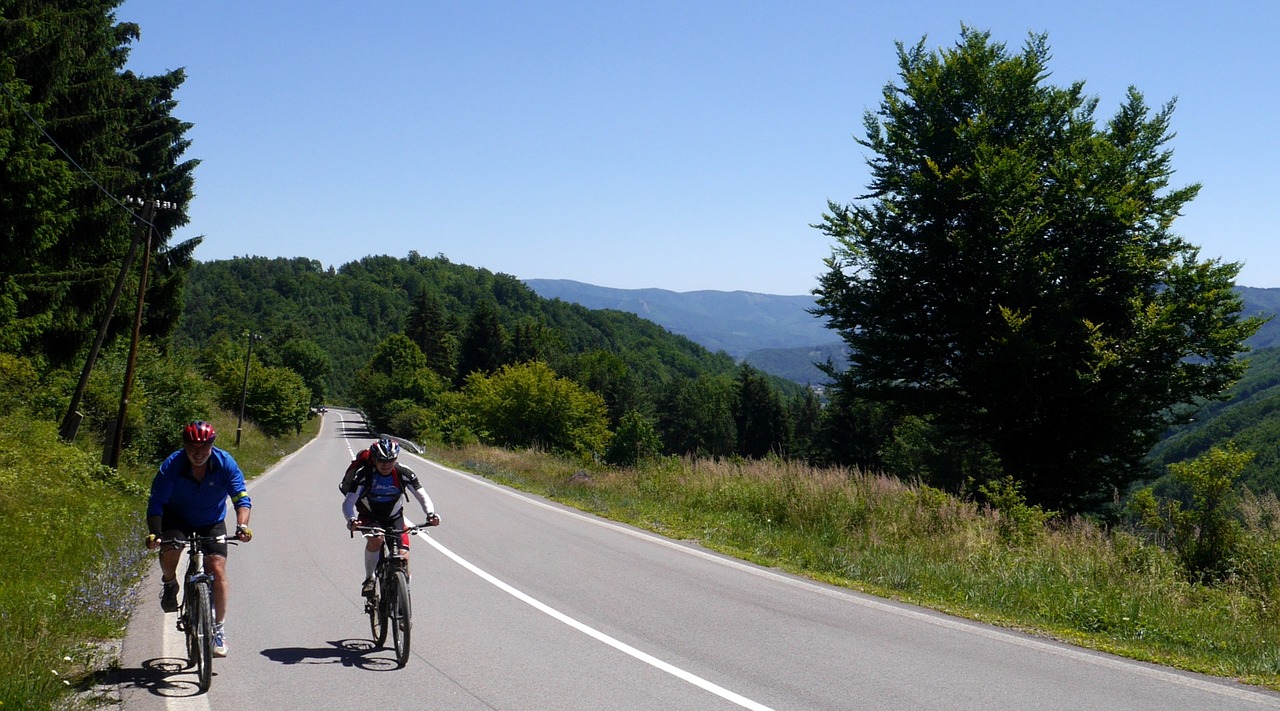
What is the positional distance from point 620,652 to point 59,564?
662cm

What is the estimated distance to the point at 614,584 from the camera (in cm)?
928

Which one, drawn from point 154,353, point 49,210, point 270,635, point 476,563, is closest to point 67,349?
point 49,210

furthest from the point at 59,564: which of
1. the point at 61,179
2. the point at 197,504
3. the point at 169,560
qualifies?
the point at 61,179

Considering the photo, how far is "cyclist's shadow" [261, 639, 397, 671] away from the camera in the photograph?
20.6ft

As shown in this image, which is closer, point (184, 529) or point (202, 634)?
point (202, 634)

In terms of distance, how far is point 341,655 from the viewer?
6488 mm

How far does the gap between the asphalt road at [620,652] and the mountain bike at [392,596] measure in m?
0.18

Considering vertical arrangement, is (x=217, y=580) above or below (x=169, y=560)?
below

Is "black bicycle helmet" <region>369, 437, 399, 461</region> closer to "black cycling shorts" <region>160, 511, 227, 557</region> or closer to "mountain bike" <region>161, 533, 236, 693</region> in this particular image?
"black cycling shorts" <region>160, 511, 227, 557</region>

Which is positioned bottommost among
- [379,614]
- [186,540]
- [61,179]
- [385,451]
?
[379,614]

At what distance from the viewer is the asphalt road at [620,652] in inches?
212

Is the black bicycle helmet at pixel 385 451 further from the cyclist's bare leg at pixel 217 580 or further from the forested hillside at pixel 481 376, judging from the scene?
the forested hillside at pixel 481 376

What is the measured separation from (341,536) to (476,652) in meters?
8.06

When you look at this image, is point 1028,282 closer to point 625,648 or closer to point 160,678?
point 625,648
